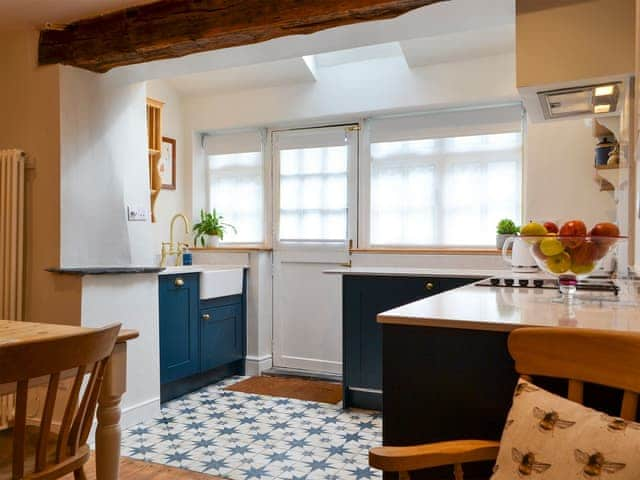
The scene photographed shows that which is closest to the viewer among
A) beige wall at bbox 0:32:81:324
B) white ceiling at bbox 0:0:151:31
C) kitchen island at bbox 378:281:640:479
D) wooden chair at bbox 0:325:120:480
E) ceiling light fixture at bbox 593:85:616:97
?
wooden chair at bbox 0:325:120:480

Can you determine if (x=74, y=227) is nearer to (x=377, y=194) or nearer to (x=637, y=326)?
(x=377, y=194)

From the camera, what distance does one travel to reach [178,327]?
3.73 m

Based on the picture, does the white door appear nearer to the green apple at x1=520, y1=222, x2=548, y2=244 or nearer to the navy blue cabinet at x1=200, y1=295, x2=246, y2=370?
the navy blue cabinet at x1=200, y1=295, x2=246, y2=370

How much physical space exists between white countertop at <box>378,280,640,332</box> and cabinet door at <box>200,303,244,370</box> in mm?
2584

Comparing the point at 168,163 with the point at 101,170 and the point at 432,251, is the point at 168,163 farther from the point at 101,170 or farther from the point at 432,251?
the point at 432,251

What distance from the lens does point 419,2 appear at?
226 centimetres

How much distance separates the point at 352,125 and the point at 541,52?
2.45 m

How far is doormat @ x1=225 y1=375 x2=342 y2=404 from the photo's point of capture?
12.7 ft

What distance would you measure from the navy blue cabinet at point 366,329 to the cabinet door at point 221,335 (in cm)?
113

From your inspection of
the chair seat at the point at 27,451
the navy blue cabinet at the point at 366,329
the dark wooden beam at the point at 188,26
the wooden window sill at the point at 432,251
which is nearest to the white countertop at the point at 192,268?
the wooden window sill at the point at 432,251

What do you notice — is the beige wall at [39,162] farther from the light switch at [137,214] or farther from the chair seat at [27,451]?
the chair seat at [27,451]

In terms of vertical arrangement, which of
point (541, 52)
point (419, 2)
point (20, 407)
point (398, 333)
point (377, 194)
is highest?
point (419, 2)

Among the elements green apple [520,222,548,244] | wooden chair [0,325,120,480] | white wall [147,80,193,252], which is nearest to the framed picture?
white wall [147,80,193,252]

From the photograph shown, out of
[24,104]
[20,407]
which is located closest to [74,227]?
[24,104]
